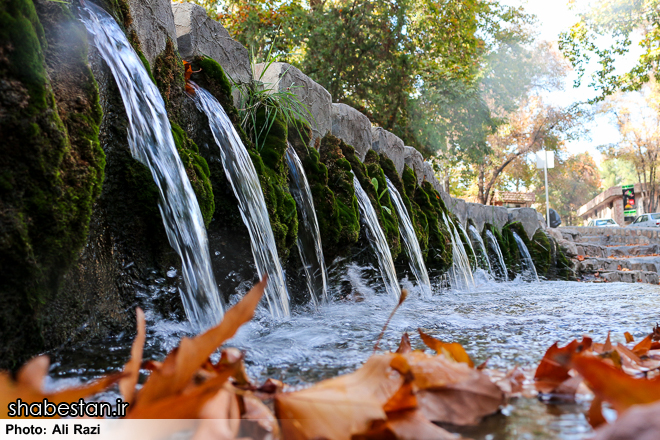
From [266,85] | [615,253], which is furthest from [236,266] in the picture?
[615,253]

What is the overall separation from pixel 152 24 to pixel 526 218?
10.9 meters

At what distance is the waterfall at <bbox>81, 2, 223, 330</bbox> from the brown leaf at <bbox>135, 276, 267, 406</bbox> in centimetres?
131

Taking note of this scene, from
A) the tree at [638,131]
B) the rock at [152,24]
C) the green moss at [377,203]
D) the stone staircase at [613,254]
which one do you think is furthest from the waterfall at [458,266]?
the tree at [638,131]

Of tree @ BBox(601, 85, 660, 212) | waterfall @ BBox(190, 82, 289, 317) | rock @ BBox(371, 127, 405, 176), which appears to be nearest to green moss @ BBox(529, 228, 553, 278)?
rock @ BBox(371, 127, 405, 176)

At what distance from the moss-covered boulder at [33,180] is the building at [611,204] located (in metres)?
43.9

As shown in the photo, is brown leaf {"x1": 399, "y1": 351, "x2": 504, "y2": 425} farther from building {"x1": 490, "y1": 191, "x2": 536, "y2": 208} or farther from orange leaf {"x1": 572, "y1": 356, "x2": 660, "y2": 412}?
building {"x1": 490, "y1": 191, "x2": 536, "y2": 208}

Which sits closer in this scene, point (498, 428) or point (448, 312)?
point (498, 428)

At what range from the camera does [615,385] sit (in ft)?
2.06

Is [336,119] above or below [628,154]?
below

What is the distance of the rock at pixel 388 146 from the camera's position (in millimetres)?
5906

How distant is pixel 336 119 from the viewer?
192 inches

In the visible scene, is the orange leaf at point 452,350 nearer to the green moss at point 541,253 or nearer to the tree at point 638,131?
the green moss at point 541,253

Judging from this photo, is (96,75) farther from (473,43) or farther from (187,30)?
(473,43)

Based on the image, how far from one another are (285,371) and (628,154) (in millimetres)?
40205
